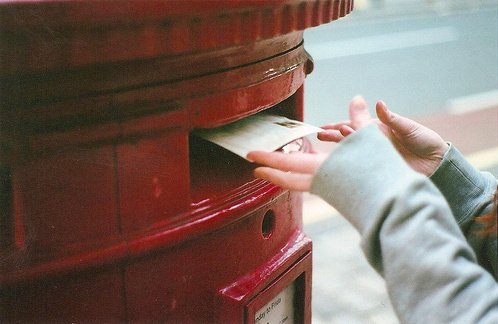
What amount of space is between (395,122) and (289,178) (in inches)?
16.5

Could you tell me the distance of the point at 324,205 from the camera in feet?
13.4

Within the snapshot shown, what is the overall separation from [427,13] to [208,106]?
1154cm

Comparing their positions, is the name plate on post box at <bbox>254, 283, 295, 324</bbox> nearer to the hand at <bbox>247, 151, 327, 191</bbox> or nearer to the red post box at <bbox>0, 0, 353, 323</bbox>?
the red post box at <bbox>0, 0, 353, 323</bbox>

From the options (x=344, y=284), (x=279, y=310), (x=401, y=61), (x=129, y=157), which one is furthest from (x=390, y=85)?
(x=129, y=157)

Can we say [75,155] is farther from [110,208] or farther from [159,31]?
[159,31]

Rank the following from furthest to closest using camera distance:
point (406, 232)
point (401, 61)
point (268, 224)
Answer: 1. point (401, 61)
2. point (268, 224)
3. point (406, 232)

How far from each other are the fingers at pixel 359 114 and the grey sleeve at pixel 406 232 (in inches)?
3.3

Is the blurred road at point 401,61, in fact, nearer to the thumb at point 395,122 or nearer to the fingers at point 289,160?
the thumb at point 395,122

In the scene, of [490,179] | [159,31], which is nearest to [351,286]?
[490,179]

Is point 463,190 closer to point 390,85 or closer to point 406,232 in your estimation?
point 406,232

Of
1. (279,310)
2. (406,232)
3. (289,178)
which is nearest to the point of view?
(406,232)

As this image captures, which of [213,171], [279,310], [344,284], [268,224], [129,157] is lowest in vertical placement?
[344,284]

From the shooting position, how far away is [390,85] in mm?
7250

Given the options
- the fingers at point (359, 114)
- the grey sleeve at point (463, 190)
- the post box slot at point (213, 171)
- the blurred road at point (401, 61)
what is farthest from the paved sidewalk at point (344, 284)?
the blurred road at point (401, 61)
